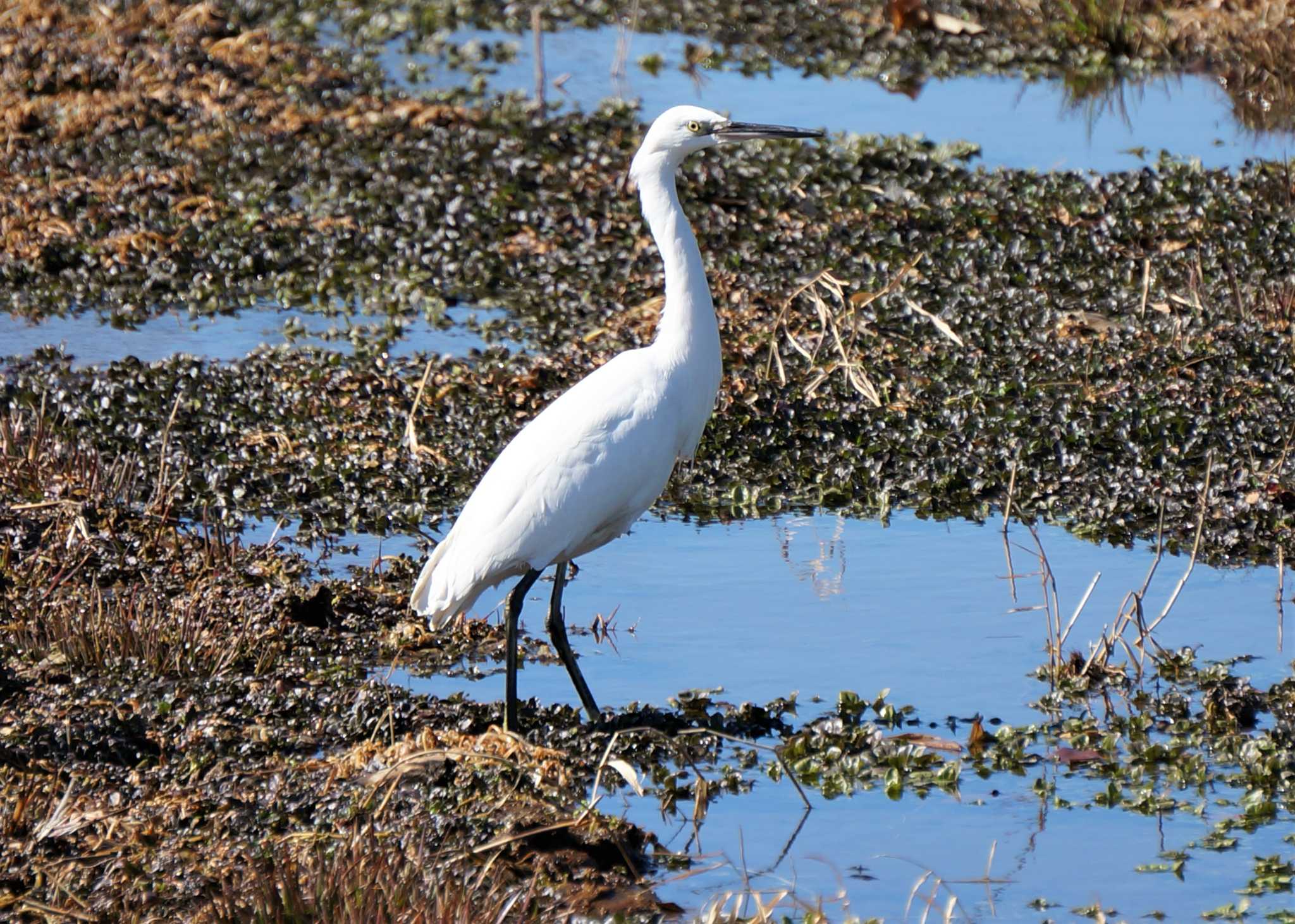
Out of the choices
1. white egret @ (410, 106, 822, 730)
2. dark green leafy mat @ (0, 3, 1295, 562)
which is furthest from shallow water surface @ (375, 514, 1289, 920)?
white egret @ (410, 106, 822, 730)

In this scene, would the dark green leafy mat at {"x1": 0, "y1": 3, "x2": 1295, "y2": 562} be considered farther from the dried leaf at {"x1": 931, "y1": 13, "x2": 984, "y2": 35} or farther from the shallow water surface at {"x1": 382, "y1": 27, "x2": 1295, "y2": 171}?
the dried leaf at {"x1": 931, "y1": 13, "x2": 984, "y2": 35}

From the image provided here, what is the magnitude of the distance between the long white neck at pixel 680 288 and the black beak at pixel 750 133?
0.92 feet

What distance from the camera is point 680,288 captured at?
5.84 metres

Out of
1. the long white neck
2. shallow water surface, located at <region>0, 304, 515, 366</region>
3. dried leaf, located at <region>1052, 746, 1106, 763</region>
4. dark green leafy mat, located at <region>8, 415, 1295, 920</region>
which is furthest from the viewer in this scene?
shallow water surface, located at <region>0, 304, 515, 366</region>

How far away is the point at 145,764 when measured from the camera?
5.29m

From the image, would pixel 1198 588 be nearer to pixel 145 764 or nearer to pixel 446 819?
pixel 446 819

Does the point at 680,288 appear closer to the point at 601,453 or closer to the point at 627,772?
the point at 601,453

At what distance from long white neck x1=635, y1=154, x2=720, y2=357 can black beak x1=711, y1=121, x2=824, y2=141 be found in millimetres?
282

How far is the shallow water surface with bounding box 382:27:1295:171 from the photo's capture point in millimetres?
12203

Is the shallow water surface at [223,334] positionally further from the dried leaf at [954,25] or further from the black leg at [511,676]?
the dried leaf at [954,25]

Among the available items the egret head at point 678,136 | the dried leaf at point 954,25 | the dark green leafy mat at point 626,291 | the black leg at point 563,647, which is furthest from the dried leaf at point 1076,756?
the dried leaf at point 954,25

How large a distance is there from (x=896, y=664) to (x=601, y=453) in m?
1.33

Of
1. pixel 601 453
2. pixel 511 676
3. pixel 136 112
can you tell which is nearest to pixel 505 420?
pixel 601 453

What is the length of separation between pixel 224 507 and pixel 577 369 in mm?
1969
